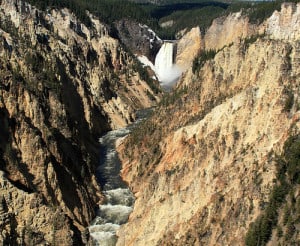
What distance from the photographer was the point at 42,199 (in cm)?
5516

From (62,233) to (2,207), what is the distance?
19.6 feet

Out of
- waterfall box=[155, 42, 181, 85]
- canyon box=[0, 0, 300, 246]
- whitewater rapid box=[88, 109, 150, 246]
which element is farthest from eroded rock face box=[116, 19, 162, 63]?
whitewater rapid box=[88, 109, 150, 246]

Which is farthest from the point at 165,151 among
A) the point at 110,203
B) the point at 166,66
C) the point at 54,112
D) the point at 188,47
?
the point at 188,47

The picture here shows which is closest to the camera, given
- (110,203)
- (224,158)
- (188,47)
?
(224,158)

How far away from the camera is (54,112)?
76000mm

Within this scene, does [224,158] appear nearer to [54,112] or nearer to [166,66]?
[54,112]

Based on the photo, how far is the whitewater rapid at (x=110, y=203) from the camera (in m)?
59.2

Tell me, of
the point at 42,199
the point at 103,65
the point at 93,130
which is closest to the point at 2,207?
the point at 42,199

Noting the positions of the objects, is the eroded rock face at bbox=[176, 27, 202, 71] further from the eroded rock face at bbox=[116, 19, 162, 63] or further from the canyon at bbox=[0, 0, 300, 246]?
the canyon at bbox=[0, 0, 300, 246]

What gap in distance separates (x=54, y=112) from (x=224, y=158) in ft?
92.0

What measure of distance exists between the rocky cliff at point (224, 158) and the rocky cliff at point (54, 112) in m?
6.52

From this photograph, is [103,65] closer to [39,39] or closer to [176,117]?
[39,39]

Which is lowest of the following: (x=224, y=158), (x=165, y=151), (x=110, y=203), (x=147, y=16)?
(x=110, y=203)

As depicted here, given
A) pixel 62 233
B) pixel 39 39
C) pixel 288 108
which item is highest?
pixel 39 39
